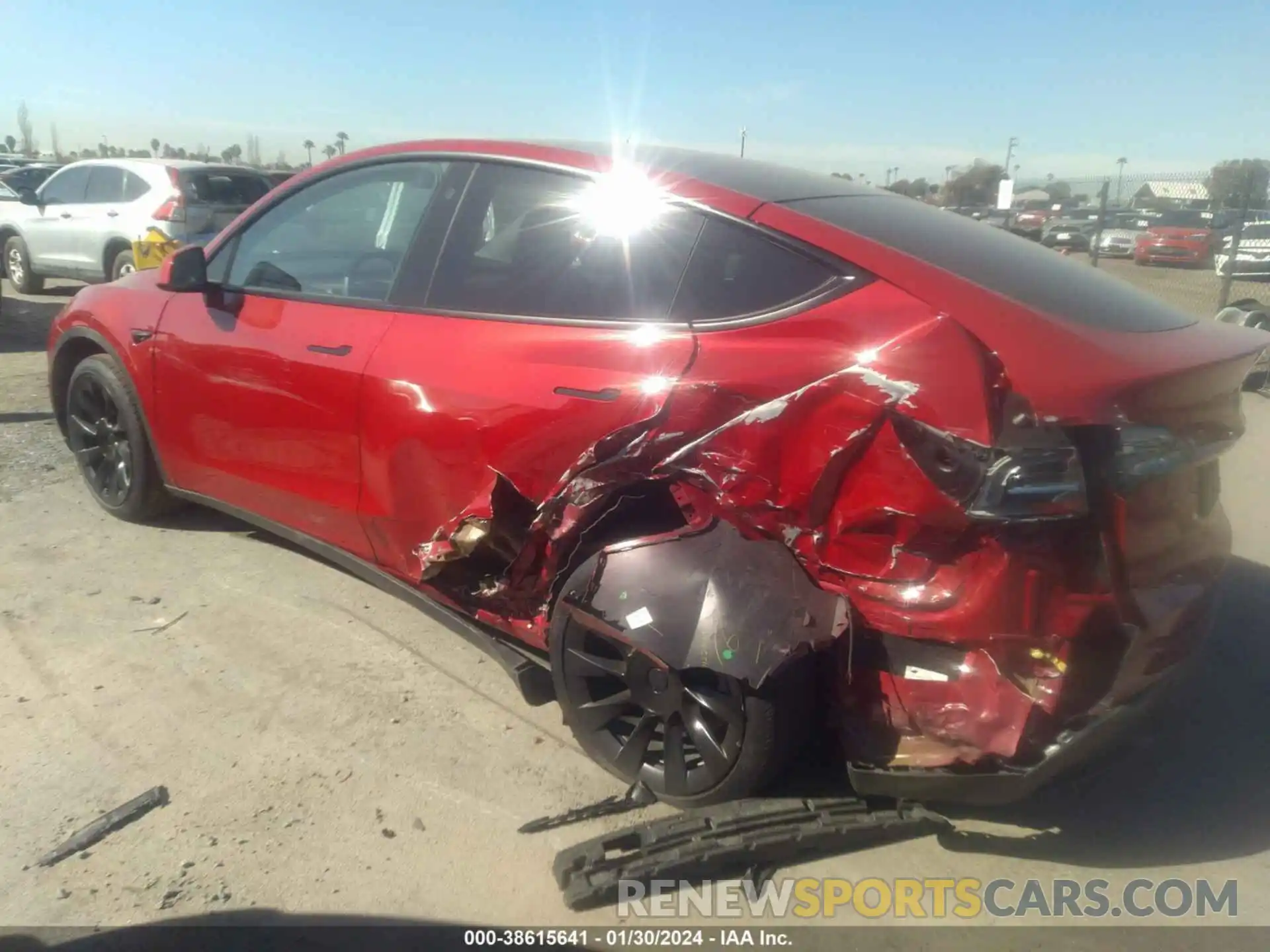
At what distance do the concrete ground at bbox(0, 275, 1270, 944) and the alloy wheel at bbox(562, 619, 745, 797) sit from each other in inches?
7.0

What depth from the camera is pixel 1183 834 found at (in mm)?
2691

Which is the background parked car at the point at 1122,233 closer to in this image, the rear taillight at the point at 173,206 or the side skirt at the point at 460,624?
the rear taillight at the point at 173,206

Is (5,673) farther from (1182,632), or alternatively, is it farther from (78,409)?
(1182,632)

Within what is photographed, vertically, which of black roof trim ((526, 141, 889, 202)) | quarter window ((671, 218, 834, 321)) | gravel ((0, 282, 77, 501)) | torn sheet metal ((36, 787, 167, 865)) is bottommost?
torn sheet metal ((36, 787, 167, 865))

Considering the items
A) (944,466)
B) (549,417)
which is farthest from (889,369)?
(549,417)

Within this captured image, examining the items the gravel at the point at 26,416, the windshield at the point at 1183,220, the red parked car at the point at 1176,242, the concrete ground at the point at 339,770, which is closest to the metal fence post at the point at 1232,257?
the windshield at the point at 1183,220

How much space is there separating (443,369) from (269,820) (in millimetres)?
1387

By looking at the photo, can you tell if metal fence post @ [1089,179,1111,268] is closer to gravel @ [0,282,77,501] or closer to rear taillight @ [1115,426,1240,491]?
rear taillight @ [1115,426,1240,491]

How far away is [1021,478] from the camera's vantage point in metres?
2.14

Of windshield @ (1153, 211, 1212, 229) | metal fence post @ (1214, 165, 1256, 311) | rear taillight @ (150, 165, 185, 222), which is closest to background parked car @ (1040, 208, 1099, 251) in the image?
windshield @ (1153, 211, 1212, 229)

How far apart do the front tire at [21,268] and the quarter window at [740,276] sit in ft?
40.4

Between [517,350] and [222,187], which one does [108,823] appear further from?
[222,187]

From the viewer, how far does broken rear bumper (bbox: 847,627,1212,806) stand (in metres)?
2.24

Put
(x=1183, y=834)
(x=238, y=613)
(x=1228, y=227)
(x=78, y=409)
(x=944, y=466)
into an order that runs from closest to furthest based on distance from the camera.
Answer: (x=944, y=466)
(x=1183, y=834)
(x=238, y=613)
(x=78, y=409)
(x=1228, y=227)
